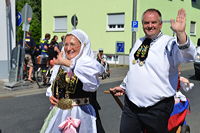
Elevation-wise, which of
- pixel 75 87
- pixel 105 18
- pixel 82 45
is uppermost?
pixel 105 18

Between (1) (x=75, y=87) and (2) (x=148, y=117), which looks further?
(1) (x=75, y=87)

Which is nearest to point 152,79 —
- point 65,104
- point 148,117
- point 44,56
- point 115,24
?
point 148,117

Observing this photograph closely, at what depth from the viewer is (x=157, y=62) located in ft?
8.84

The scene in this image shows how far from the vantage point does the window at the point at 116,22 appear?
66.4 feet

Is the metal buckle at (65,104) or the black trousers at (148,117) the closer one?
the black trousers at (148,117)

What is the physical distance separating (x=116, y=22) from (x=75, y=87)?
17.7 m

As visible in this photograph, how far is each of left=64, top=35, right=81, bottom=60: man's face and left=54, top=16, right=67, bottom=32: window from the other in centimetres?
2021

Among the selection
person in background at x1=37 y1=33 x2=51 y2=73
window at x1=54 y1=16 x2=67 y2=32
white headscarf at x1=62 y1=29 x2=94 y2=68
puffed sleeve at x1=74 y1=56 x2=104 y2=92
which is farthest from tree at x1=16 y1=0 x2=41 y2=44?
puffed sleeve at x1=74 y1=56 x2=104 y2=92

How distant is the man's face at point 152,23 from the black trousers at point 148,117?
0.66m

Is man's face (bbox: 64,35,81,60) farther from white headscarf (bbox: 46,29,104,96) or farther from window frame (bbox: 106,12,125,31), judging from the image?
window frame (bbox: 106,12,125,31)

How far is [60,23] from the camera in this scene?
76.0ft

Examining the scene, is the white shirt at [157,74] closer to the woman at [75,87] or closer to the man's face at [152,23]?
the man's face at [152,23]

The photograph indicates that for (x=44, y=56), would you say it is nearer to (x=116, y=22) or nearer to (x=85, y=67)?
(x=85, y=67)

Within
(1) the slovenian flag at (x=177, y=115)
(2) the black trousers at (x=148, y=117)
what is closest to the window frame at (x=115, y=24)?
(1) the slovenian flag at (x=177, y=115)
